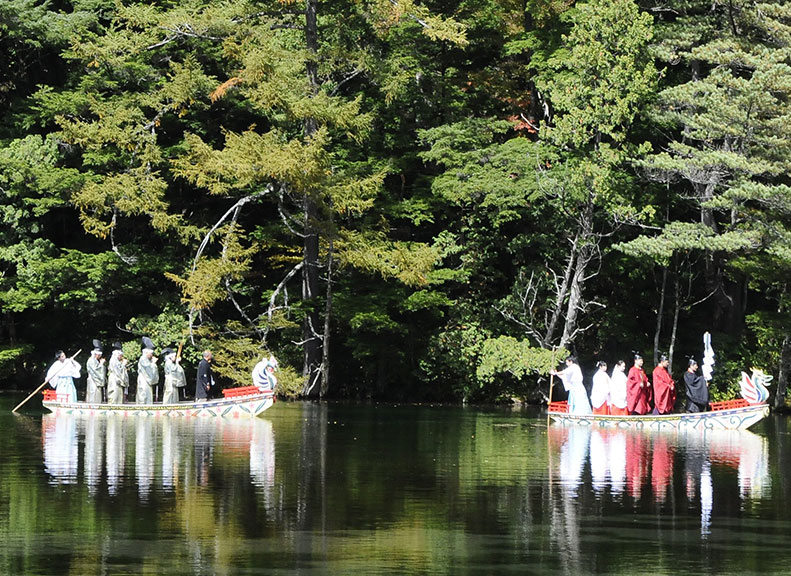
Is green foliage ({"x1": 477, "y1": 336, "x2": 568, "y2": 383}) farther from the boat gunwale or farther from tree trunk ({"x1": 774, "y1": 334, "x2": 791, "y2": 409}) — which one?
the boat gunwale

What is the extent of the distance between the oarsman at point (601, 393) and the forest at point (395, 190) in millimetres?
4727

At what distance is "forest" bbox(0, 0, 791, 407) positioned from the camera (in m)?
35.9

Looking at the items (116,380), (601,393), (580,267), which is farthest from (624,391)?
(116,380)

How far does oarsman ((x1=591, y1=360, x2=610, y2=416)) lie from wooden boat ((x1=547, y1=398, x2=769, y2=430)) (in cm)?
123

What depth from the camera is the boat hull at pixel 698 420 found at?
27797 millimetres

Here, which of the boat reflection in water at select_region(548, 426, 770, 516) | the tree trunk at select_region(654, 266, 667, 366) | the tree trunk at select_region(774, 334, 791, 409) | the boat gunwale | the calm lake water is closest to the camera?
the calm lake water

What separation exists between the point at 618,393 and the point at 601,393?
1.26 feet

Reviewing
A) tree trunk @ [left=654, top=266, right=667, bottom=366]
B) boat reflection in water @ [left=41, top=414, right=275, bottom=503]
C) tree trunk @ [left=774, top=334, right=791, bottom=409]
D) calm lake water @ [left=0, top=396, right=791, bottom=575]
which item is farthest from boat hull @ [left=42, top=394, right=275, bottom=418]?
tree trunk @ [left=774, top=334, right=791, bottom=409]

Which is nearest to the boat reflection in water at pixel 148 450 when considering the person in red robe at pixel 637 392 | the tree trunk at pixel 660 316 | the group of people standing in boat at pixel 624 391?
the group of people standing in boat at pixel 624 391

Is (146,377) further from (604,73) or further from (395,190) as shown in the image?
(604,73)

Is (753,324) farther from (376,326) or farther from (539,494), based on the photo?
(539,494)

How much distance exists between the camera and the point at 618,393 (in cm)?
3075

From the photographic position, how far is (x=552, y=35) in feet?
129

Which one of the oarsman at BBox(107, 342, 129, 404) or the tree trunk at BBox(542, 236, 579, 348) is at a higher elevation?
the tree trunk at BBox(542, 236, 579, 348)
